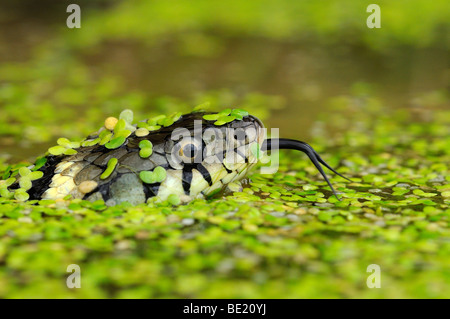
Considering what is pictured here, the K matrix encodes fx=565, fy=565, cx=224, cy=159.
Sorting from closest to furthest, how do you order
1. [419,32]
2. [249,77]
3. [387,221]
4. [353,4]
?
[387,221], [249,77], [419,32], [353,4]

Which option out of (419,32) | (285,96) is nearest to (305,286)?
(285,96)

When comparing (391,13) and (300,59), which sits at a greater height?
(391,13)

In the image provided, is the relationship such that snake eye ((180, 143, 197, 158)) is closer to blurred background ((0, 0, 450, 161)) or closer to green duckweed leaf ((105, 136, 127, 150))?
green duckweed leaf ((105, 136, 127, 150))

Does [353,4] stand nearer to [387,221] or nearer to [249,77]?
[249,77]

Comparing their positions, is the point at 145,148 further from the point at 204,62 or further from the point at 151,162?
the point at 204,62

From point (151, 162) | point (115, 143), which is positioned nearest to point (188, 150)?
point (151, 162)

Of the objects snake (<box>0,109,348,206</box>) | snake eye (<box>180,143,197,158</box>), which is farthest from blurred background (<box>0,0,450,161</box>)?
snake eye (<box>180,143,197,158</box>)

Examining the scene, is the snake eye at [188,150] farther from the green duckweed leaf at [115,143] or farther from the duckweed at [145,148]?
the green duckweed leaf at [115,143]
